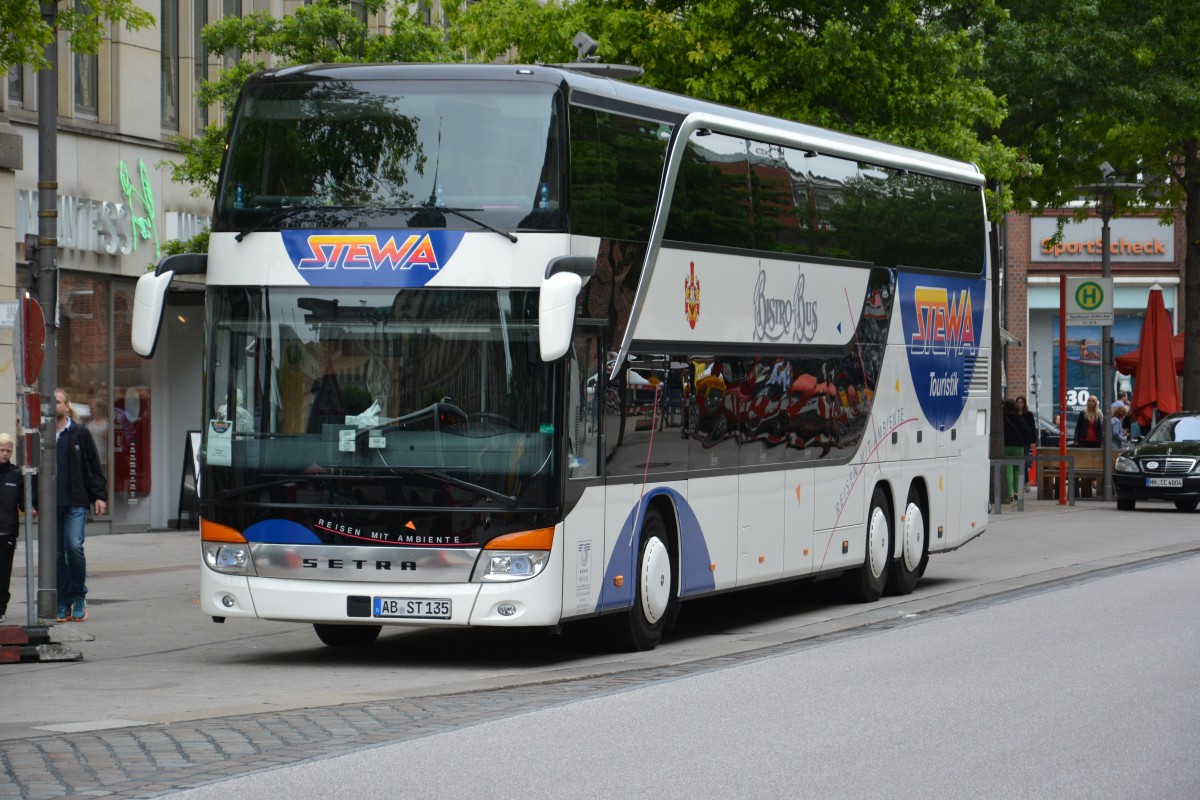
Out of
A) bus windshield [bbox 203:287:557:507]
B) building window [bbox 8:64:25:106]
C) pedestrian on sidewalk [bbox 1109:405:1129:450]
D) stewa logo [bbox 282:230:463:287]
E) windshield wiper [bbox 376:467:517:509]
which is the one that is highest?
building window [bbox 8:64:25:106]

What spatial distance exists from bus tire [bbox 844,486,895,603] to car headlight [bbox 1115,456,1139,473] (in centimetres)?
1556

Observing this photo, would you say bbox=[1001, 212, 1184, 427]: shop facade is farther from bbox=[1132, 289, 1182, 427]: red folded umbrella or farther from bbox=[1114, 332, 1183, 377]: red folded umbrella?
bbox=[1132, 289, 1182, 427]: red folded umbrella

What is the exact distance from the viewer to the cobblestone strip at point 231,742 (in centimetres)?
831

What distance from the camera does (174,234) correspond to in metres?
26.4

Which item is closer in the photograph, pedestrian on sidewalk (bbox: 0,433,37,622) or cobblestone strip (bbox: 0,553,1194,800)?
cobblestone strip (bbox: 0,553,1194,800)

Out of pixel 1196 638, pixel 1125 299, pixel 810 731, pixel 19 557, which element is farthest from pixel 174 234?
pixel 1125 299

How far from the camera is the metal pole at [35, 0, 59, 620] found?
14.6m

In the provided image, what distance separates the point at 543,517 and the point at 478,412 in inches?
30.7

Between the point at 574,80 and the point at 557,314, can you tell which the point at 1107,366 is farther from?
the point at 557,314

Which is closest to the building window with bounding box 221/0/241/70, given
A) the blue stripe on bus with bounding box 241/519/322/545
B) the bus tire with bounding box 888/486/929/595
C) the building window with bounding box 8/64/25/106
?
the building window with bounding box 8/64/25/106

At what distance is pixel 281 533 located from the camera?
12680 mm

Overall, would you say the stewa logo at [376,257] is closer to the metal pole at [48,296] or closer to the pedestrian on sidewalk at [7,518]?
the metal pole at [48,296]

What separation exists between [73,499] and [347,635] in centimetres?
297

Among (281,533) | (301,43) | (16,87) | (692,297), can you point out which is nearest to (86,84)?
(16,87)
